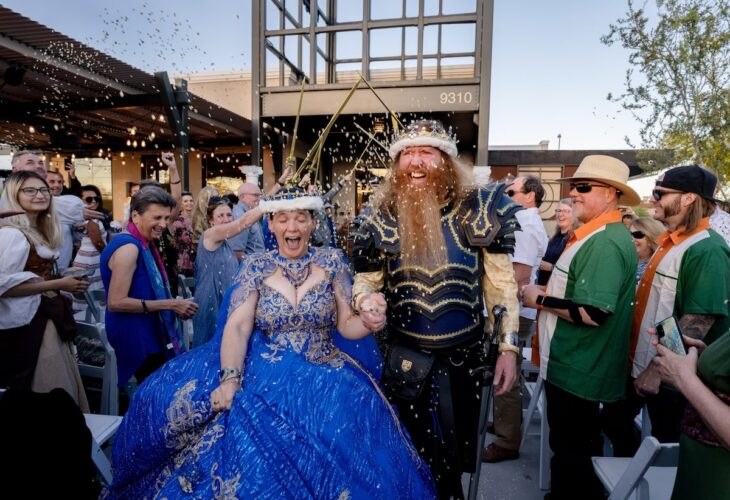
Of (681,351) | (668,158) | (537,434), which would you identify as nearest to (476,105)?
(668,158)

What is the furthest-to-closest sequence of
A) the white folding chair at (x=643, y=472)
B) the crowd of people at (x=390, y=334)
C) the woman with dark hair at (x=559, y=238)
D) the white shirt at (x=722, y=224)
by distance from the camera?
the woman with dark hair at (x=559, y=238)
the white shirt at (x=722, y=224)
the crowd of people at (x=390, y=334)
the white folding chair at (x=643, y=472)

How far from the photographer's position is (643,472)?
162cm

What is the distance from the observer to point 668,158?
866cm

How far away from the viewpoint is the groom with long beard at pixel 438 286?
2057 mm

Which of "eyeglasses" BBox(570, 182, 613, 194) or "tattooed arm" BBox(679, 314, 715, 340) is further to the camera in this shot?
"eyeglasses" BBox(570, 182, 613, 194)

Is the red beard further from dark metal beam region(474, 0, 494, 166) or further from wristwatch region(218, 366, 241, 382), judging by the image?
dark metal beam region(474, 0, 494, 166)

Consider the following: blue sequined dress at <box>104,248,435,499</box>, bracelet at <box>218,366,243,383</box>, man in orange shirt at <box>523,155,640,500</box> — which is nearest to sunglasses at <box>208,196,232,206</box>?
blue sequined dress at <box>104,248,435,499</box>

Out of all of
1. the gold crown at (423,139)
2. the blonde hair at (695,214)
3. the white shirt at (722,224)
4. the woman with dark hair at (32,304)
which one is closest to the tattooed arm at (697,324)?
the blonde hair at (695,214)

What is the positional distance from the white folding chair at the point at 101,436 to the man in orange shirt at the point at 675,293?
2684 mm

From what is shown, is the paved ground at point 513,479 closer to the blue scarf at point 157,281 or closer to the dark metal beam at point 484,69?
the blue scarf at point 157,281

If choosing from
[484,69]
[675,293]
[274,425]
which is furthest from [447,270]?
[484,69]

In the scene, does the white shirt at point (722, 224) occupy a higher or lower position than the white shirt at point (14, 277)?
higher

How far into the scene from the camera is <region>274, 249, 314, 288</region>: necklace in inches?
90.0

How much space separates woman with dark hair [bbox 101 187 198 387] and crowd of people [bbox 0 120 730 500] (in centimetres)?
2
